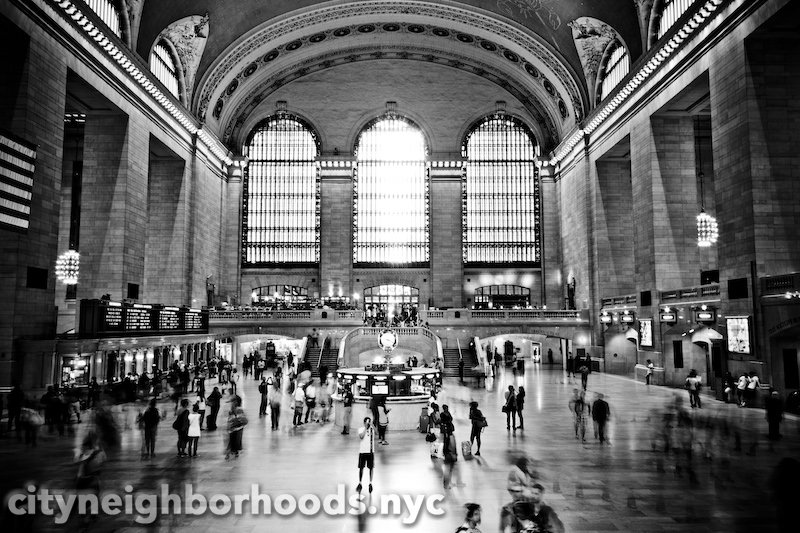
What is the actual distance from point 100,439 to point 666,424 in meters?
10.4

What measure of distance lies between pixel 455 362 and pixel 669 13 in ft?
61.2

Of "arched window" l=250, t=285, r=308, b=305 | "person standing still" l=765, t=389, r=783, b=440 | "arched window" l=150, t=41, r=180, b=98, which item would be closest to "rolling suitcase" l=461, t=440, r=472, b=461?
"person standing still" l=765, t=389, r=783, b=440

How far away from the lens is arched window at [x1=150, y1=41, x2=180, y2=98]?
92.3 feet

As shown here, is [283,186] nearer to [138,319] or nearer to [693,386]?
[138,319]

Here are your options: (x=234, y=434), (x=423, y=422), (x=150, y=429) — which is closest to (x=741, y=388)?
(x=423, y=422)

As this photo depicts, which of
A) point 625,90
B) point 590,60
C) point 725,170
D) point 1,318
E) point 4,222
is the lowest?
point 1,318

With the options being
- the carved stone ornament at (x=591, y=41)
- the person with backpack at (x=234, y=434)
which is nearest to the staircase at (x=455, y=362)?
the carved stone ornament at (x=591, y=41)

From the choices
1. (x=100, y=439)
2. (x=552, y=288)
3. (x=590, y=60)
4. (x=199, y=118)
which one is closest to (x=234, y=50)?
(x=199, y=118)

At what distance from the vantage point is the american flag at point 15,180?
44.4 feet

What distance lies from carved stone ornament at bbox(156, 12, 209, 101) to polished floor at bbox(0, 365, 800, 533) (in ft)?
70.0

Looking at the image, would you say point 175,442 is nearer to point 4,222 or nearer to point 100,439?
point 100,439

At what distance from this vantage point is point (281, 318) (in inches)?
1314

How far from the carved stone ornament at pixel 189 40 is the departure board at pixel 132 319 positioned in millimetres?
13240

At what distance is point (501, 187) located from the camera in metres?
43.6
